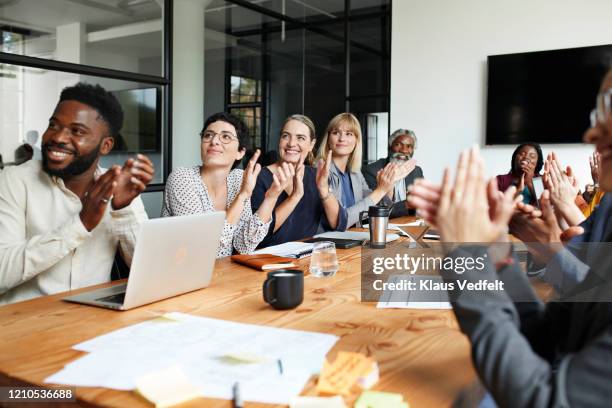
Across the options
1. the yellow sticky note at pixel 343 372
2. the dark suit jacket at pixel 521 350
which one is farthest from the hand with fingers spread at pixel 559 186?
the yellow sticky note at pixel 343 372

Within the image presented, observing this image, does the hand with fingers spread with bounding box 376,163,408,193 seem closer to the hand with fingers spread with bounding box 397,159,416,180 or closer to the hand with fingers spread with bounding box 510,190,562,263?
the hand with fingers spread with bounding box 397,159,416,180

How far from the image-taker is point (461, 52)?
5418 mm

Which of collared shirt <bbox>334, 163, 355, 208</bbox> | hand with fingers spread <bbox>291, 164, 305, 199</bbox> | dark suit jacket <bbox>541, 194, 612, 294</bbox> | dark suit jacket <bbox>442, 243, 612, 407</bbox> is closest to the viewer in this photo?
dark suit jacket <bbox>442, 243, 612, 407</bbox>

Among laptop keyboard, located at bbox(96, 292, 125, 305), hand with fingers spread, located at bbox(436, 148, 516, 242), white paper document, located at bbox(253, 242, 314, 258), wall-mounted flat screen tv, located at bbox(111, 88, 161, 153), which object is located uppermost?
wall-mounted flat screen tv, located at bbox(111, 88, 161, 153)

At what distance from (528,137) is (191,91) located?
3273mm

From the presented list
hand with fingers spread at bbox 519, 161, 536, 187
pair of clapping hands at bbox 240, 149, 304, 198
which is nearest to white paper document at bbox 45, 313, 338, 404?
pair of clapping hands at bbox 240, 149, 304, 198

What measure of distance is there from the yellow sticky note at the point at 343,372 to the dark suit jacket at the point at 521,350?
18 centimetres

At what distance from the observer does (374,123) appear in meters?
6.04

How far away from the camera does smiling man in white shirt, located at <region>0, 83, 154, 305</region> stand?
59.0 inches

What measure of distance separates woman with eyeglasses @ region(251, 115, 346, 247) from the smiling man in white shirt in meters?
0.98

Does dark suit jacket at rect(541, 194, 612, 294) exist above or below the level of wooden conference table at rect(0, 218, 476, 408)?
above

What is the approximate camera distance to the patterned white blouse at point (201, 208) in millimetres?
2189

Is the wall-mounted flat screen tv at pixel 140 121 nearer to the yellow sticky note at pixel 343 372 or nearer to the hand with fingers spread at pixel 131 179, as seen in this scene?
the hand with fingers spread at pixel 131 179

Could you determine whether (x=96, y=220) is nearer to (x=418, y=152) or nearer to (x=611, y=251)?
(x=611, y=251)
